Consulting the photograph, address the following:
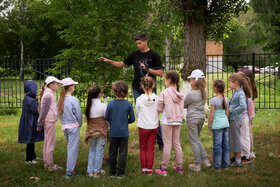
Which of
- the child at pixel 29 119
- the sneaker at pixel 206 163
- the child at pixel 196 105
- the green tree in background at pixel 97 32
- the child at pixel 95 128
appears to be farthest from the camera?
the green tree in background at pixel 97 32

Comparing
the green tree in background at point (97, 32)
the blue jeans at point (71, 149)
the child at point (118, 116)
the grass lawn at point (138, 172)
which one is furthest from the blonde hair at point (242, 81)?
the blue jeans at point (71, 149)

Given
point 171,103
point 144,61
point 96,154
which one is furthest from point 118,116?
point 144,61

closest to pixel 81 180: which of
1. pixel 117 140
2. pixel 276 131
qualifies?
pixel 117 140

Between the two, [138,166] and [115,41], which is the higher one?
[115,41]

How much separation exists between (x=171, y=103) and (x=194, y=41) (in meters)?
4.27

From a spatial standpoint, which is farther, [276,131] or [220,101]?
[276,131]

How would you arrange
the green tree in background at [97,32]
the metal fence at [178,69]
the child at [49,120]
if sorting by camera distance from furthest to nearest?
the metal fence at [178,69] → the green tree in background at [97,32] → the child at [49,120]

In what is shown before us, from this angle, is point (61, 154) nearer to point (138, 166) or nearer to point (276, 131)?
point (138, 166)

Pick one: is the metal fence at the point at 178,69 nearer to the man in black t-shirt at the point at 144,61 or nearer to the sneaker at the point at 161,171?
the man in black t-shirt at the point at 144,61

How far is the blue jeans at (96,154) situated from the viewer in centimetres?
446

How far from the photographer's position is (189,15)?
8.08m

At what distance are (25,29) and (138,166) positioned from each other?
28.9 m

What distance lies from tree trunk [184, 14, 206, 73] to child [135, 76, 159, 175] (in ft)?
13.7

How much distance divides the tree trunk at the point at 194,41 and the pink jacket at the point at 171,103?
4037mm
